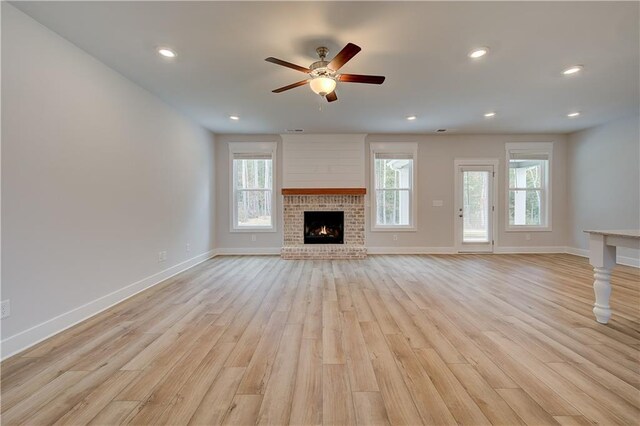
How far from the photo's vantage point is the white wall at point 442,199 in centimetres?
612

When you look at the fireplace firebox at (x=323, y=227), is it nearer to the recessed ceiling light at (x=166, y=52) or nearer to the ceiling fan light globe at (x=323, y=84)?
the ceiling fan light globe at (x=323, y=84)

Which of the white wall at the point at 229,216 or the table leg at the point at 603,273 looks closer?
the table leg at the point at 603,273

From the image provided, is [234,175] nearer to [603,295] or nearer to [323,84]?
[323,84]

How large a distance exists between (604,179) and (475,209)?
2.31 m

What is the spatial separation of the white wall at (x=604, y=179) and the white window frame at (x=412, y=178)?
3470 mm

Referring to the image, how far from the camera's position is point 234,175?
6.12 meters

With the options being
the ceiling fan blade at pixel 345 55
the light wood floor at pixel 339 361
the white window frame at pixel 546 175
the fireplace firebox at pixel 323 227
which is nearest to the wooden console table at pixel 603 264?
the light wood floor at pixel 339 361

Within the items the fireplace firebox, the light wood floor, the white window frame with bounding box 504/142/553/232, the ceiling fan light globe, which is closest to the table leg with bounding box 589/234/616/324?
Answer: the light wood floor

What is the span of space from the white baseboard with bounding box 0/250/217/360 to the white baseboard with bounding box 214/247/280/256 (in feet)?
6.85

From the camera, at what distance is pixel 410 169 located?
619 centimetres

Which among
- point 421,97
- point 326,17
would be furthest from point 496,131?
point 326,17

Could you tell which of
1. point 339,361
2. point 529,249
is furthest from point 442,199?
point 339,361

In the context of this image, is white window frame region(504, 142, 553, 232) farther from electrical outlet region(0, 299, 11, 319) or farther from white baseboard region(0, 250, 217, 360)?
electrical outlet region(0, 299, 11, 319)

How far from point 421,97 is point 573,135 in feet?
15.4
